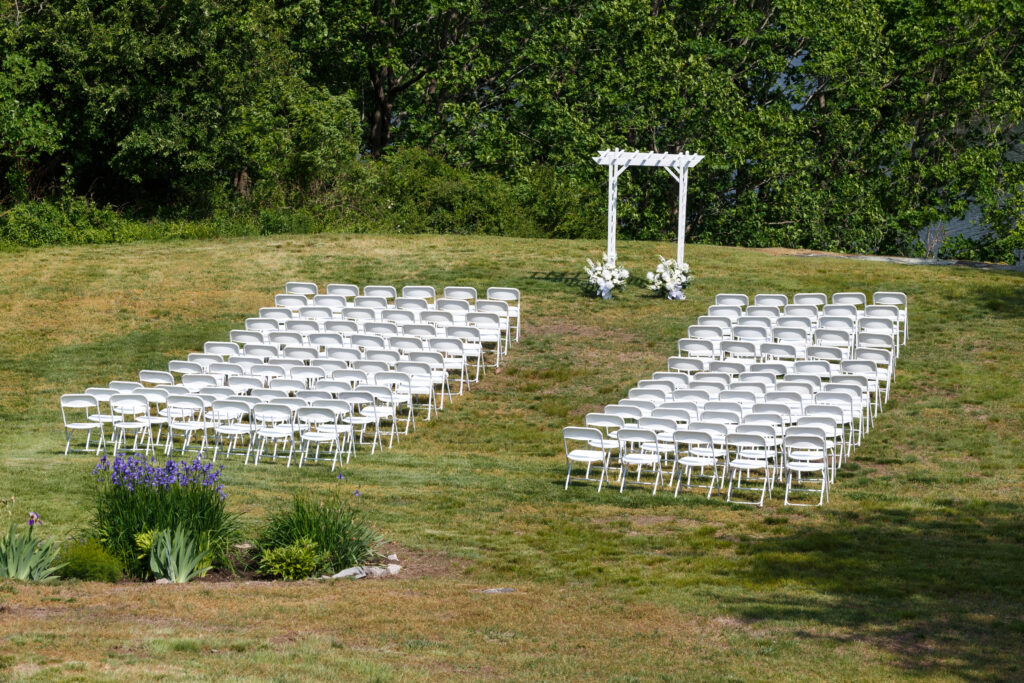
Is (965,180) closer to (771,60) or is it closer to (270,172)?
(771,60)

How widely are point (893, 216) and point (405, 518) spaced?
3106 centimetres

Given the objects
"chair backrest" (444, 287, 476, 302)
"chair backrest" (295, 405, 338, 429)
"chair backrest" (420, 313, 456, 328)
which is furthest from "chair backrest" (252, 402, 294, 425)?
"chair backrest" (444, 287, 476, 302)

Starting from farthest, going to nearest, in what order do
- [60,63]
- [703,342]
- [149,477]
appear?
1. [60,63]
2. [703,342]
3. [149,477]

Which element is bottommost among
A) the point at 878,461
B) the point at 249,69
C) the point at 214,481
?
the point at 878,461

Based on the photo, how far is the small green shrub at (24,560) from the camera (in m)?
9.76

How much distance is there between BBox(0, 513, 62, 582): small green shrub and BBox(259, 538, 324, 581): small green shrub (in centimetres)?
165

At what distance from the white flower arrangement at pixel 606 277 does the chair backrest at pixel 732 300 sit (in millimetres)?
2907

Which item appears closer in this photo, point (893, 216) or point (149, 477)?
point (149, 477)

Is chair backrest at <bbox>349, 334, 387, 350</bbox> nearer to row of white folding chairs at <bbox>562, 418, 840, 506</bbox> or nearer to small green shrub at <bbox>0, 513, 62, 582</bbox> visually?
row of white folding chairs at <bbox>562, 418, 840, 506</bbox>

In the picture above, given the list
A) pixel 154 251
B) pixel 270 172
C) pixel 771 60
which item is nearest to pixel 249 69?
pixel 270 172

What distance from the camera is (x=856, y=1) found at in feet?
133

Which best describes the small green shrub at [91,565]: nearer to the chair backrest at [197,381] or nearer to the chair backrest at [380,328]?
the chair backrest at [197,381]

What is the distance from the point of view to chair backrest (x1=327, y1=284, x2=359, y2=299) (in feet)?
77.5

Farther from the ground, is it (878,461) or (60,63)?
(60,63)
